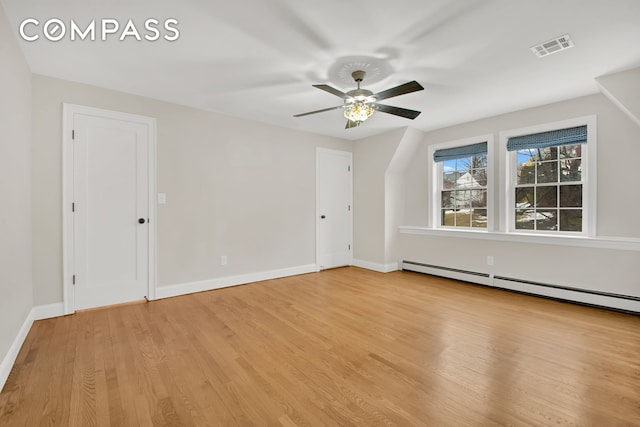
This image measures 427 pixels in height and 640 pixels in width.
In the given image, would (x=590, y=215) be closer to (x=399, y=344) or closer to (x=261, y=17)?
(x=399, y=344)

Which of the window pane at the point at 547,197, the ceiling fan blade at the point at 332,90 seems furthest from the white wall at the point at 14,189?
the window pane at the point at 547,197

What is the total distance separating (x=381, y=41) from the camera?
2275 millimetres

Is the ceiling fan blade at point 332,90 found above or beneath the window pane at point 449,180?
above

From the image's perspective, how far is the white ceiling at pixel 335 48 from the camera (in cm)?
191

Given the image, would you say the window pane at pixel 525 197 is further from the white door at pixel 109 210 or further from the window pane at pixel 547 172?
the white door at pixel 109 210

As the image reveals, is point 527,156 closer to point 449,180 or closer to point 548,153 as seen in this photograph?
point 548,153

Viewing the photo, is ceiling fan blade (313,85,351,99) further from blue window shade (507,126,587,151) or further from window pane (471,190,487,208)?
window pane (471,190,487,208)

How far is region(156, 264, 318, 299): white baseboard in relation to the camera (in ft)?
11.8

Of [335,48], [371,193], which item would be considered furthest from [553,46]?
[371,193]

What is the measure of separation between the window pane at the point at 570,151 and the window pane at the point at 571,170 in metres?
0.06

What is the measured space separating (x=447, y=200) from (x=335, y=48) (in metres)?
3.39

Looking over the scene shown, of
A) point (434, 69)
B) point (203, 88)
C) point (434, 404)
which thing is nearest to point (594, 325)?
point (434, 404)

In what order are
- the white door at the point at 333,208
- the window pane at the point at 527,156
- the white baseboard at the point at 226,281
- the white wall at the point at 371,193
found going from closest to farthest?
the white baseboard at the point at 226,281, the window pane at the point at 527,156, the white wall at the point at 371,193, the white door at the point at 333,208

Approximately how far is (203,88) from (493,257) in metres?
4.41
